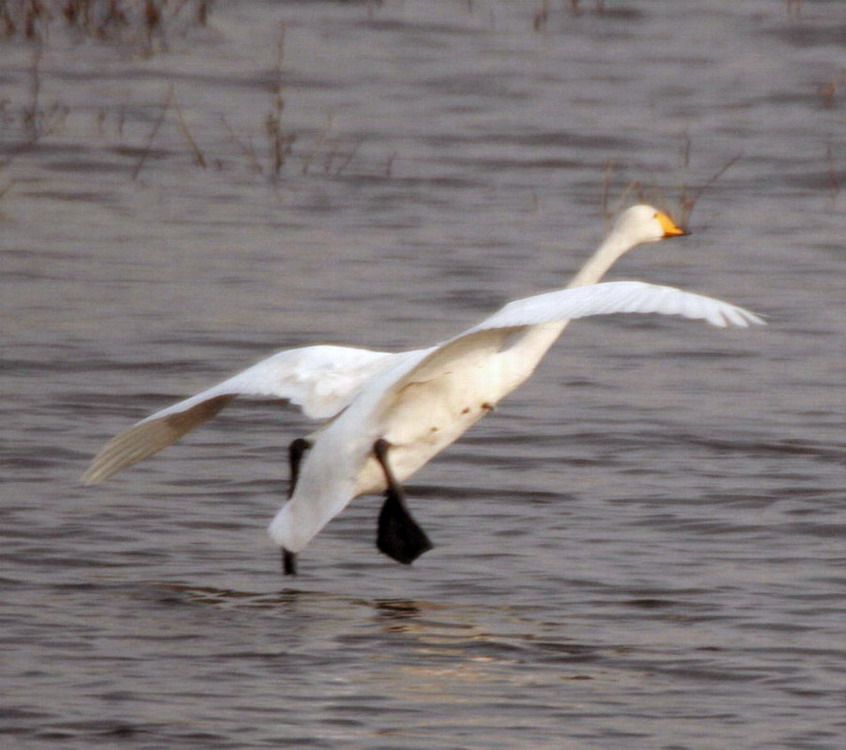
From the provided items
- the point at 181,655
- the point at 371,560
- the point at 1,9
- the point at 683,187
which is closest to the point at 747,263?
the point at 683,187

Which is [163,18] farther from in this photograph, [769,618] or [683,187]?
[769,618]

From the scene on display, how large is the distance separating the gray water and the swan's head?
0.79 meters

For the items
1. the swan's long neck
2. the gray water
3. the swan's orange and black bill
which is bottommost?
the gray water

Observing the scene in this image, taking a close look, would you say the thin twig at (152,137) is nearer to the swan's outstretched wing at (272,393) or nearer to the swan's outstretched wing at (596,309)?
the swan's outstretched wing at (272,393)

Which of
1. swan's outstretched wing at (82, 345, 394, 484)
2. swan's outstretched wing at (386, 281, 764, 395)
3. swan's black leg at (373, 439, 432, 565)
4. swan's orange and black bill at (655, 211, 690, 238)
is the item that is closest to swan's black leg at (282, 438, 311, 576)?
swan's outstretched wing at (82, 345, 394, 484)

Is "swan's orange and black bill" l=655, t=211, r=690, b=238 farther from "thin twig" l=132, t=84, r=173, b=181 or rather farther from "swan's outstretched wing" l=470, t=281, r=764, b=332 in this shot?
"thin twig" l=132, t=84, r=173, b=181

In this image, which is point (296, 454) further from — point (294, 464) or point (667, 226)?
point (667, 226)

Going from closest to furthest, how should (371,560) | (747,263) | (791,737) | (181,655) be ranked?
(791,737) → (181,655) → (371,560) → (747,263)

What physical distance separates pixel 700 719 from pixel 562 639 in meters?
0.69

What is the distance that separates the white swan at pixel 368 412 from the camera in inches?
256

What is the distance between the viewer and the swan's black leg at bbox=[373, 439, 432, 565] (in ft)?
21.6

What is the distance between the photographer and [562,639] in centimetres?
611

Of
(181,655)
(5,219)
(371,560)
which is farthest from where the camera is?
(5,219)

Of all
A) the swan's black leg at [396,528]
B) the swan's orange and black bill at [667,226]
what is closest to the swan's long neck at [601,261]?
the swan's orange and black bill at [667,226]
